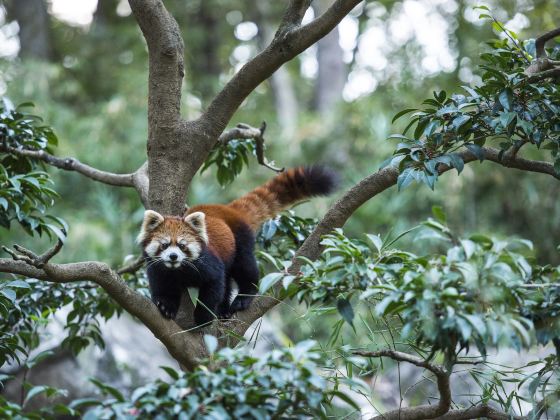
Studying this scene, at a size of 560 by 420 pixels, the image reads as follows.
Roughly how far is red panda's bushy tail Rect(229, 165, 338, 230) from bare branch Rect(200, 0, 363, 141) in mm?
733

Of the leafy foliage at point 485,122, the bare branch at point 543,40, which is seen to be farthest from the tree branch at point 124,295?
the bare branch at point 543,40

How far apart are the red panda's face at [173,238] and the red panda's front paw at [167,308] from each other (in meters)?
0.20

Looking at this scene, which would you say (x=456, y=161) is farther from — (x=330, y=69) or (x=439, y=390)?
(x=330, y=69)

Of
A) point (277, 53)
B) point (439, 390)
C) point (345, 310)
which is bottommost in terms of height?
point (439, 390)

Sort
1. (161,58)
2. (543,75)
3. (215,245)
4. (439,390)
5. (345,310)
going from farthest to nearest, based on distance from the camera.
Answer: (215,245) → (161,58) → (543,75) → (439,390) → (345,310)

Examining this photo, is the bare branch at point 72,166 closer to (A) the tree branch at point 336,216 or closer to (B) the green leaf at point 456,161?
(A) the tree branch at point 336,216

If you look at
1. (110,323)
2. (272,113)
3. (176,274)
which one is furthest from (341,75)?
(176,274)

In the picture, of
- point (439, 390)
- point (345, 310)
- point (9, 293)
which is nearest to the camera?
point (345, 310)

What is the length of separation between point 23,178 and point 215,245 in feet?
3.21

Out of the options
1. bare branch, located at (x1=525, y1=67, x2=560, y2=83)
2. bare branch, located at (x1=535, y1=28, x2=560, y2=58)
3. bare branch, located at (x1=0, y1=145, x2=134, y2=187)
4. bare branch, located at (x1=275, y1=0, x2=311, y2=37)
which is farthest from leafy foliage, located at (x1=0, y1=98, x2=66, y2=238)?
bare branch, located at (x1=535, y1=28, x2=560, y2=58)

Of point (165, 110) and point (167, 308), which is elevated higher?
point (165, 110)

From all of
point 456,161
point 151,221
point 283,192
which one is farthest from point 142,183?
point 456,161

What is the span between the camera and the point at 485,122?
254cm

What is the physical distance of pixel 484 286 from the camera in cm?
183
